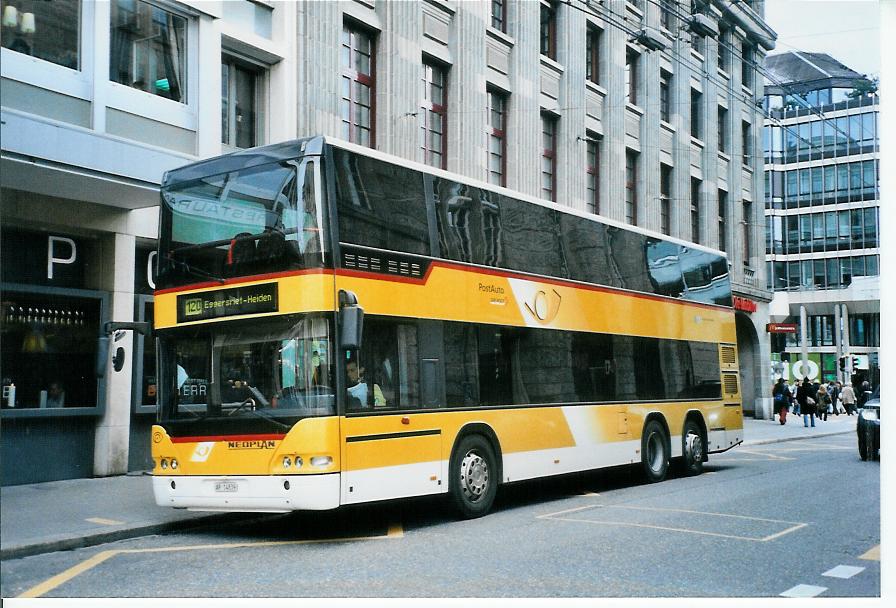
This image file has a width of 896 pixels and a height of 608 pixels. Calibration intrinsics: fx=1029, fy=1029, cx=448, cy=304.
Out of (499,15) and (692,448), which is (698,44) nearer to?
(499,15)

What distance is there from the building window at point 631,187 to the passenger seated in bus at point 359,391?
10506 millimetres

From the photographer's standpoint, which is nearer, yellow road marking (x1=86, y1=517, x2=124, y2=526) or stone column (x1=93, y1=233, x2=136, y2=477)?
yellow road marking (x1=86, y1=517, x2=124, y2=526)

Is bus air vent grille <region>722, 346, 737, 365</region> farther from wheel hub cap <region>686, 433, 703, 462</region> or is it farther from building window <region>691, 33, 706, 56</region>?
building window <region>691, 33, 706, 56</region>

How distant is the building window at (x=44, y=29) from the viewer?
Answer: 1130 centimetres

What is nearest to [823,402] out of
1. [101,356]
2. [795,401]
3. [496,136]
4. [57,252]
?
[795,401]

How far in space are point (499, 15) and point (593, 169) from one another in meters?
3.77

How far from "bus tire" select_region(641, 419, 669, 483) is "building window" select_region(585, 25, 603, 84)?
22.8 feet

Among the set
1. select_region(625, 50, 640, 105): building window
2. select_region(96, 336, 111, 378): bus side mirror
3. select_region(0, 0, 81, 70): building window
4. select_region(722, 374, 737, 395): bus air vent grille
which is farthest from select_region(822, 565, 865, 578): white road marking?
select_region(625, 50, 640, 105): building window

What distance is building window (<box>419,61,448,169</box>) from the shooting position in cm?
1731

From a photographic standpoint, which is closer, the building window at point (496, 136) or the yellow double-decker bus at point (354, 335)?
the yellow double-decker bus at point (354, 335)

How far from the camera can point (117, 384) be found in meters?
14.8

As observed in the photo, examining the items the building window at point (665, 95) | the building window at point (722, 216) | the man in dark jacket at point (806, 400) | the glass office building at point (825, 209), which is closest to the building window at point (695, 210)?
the building window at point (722, 216)

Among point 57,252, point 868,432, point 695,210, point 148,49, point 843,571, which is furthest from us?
point 695,210

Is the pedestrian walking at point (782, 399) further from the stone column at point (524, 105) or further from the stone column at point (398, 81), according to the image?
the stone column at point (398, 81)
